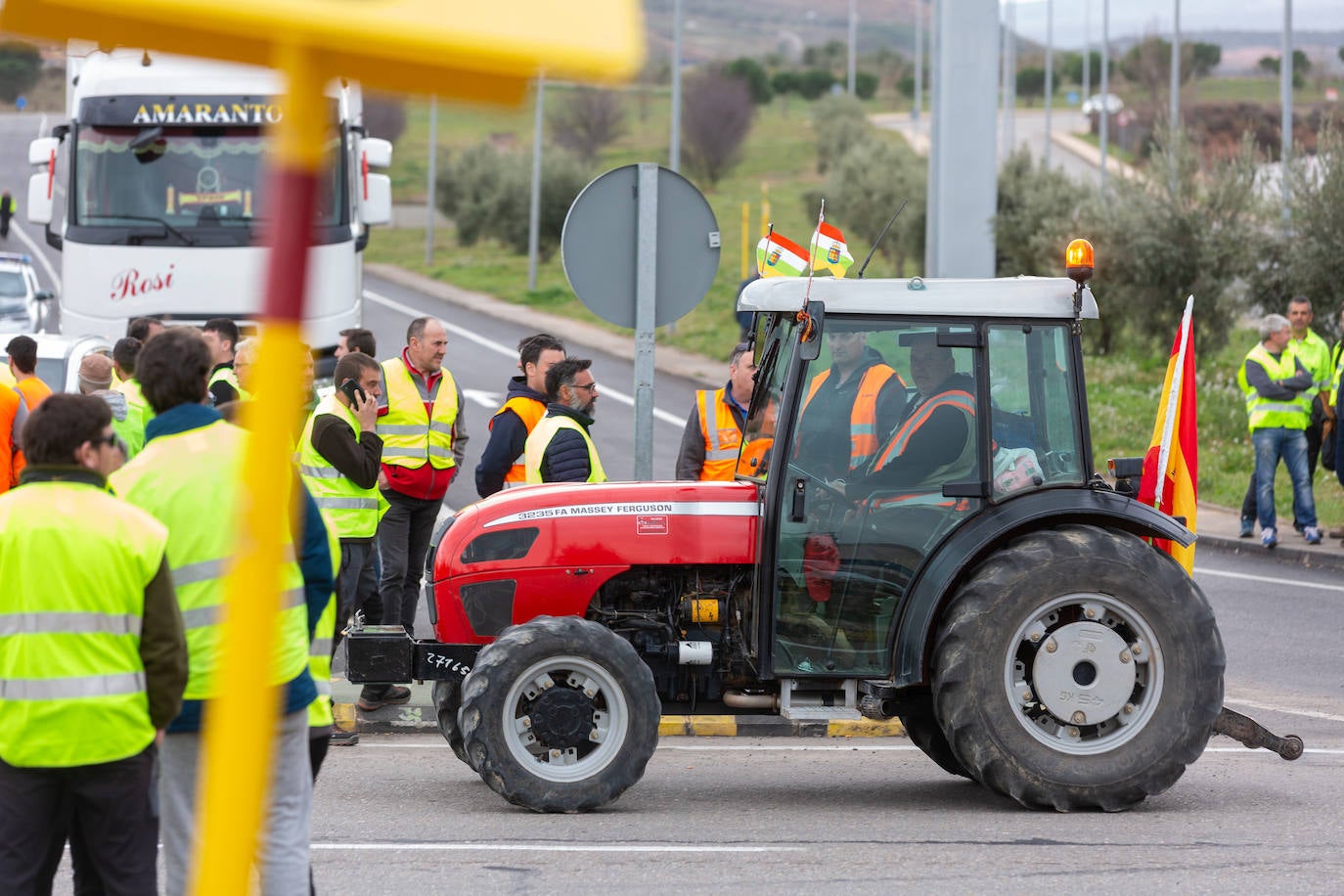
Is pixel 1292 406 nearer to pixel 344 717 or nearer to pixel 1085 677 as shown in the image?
pixel 1085 677

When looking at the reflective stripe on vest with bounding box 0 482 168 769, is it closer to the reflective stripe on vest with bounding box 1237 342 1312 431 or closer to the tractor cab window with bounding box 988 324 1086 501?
the tractor cab window with bounding box 988 324 1086 501

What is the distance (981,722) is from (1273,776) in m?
1.79

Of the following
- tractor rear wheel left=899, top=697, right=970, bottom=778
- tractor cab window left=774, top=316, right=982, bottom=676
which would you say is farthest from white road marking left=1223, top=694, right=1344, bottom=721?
tractor cab window left=774, top=316, right=982, bottom=676

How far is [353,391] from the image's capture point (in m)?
8.95

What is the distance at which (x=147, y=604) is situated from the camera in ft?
14.4

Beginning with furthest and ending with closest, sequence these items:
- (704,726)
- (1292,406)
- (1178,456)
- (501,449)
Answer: (1292,406)
(501,449)
(704,726)
(1178,456)

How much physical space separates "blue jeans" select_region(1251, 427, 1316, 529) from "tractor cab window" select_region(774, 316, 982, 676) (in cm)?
883

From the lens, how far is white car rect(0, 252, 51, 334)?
89.0ft

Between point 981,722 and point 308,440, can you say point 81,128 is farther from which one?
point 981,722

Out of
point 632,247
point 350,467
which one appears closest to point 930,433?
point 632,247

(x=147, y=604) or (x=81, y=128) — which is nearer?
(x=147, y=604)

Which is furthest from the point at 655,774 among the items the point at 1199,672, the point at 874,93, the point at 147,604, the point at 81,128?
the point at 874,93

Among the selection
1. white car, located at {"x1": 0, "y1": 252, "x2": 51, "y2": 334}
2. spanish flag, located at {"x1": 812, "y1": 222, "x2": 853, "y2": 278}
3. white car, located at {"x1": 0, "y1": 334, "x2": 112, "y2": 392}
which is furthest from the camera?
white car, located at {"x1": 0, "y1": 252, "x2": 51, "y2": 334}

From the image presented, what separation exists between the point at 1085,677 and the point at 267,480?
5752mm
